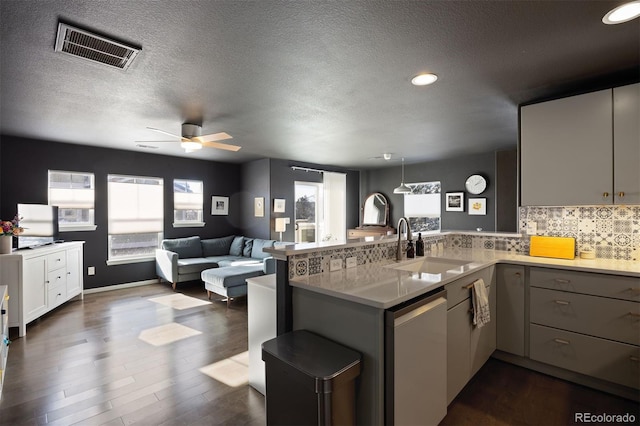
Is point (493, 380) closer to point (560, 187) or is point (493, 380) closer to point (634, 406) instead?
point (634, 406)

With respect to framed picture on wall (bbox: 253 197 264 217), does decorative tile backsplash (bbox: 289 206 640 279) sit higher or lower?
lower

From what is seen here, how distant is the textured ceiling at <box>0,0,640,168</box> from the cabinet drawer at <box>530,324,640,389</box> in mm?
2015

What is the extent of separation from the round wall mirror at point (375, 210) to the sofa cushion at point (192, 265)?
13.0 ft

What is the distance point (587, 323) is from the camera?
7.53 feet

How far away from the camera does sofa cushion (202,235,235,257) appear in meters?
6.23

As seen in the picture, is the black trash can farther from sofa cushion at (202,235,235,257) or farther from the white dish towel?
sofa cushion at (202,235,235,257)

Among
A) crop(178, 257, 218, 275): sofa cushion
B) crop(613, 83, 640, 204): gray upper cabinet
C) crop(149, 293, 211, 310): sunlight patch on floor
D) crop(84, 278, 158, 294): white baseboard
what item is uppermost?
crop(613, 83, 640, 204): gray upper cabinet

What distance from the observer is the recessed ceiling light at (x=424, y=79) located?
2.44m

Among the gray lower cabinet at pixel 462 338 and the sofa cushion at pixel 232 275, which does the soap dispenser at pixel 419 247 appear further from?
the sofa cushion at pixel 232 275

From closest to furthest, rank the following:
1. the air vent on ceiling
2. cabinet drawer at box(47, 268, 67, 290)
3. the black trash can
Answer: the black trash can < the air vent on ceiling < cabinet drawer at box(47, 268, 67, 290)

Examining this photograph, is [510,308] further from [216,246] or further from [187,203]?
[187,203]

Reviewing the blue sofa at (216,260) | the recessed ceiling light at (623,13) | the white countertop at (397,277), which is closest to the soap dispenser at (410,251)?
the white countertop at (397,277)

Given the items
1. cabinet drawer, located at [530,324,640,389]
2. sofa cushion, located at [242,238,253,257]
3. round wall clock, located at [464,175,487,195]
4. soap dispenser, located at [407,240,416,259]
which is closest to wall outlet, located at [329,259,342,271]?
soap dispenser, located at [407,240,416,259]

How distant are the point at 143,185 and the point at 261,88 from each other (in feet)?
13.9
